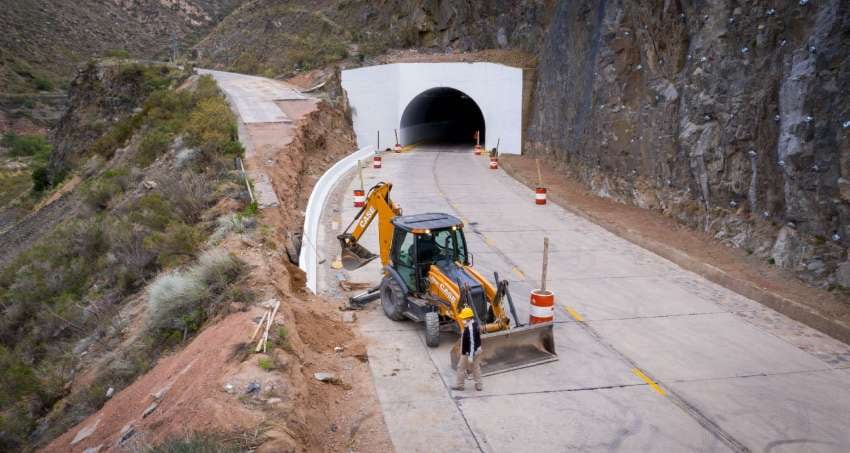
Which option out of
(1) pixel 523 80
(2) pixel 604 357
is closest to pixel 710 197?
(2) pixel 604 357

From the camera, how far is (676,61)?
1889 cm

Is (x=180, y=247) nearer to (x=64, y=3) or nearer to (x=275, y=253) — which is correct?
(x=275, y=253)

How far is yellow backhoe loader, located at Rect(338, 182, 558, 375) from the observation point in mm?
10156

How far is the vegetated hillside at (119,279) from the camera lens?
1098 centimetres

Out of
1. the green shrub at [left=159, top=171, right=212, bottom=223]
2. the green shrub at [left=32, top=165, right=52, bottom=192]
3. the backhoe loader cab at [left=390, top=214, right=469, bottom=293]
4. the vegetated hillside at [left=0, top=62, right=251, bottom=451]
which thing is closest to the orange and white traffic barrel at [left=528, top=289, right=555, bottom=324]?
the backhoe loader cab at [left=390, top=214, right=469, bottom=293]

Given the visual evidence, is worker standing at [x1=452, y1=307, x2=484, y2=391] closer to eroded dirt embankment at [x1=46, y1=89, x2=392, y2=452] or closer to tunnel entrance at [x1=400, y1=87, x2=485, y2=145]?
eroded dirt embankment at [x1=46, y1=89, x2=392, y2=452]

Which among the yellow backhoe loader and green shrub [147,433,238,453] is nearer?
green shrub [147,433,238,453]

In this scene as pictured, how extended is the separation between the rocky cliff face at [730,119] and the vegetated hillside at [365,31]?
47.6 ft

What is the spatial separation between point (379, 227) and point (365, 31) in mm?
38585

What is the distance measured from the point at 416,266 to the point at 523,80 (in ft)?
80.6

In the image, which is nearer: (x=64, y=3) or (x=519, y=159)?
(x=519, y=159)

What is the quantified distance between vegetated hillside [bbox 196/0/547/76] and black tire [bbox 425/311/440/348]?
93.3ft

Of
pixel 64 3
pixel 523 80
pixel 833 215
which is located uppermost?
pixel 64 3

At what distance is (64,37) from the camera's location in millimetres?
78438
